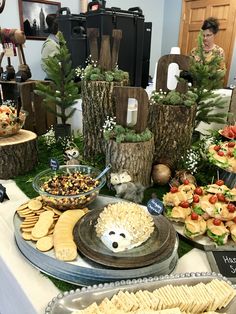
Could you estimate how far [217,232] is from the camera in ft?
2.73

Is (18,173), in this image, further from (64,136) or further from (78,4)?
(78,4)

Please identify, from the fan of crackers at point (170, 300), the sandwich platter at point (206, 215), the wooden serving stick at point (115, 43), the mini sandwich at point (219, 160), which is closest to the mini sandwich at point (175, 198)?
the sandwich platter at point (206, 215)

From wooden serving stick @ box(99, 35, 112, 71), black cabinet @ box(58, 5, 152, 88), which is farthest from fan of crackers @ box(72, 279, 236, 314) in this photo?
black cabinet @ box(58, 5, 152, 88)

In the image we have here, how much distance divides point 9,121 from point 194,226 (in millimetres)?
952

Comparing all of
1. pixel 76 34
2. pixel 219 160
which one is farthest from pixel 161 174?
pixel 76 34

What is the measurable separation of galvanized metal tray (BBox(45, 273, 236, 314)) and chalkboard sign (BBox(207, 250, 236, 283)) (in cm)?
10

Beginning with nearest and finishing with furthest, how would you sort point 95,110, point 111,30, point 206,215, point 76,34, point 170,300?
point 170,300 → point 206,215 → point 95,110 → point 111,30 → point 76,34

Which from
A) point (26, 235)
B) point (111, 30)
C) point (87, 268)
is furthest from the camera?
point (111, 30)

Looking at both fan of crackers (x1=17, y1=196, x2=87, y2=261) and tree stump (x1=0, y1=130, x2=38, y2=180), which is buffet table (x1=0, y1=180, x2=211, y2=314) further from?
tree stump (x1=0, y1=130, x2=38, y2=180)

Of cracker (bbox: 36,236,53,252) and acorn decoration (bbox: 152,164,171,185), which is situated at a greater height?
cracker (bbox: 36,236,53,252)

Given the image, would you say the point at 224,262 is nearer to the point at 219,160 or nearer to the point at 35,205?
the point at 219,160

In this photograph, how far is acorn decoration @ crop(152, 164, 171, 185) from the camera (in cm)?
122

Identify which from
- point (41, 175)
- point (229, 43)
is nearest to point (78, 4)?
point (229, 43)

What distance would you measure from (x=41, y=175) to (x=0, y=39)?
Result: 1442 millimetres
